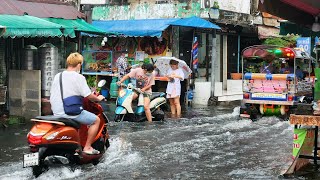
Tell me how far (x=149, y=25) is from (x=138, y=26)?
50 cm

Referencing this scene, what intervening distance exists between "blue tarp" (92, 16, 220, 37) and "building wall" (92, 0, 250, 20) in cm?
63

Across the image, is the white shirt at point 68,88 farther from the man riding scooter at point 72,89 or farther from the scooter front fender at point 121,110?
the scooter front fender at point 121,110

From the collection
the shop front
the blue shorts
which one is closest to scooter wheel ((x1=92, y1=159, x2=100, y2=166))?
the blue shorts

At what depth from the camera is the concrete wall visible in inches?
543

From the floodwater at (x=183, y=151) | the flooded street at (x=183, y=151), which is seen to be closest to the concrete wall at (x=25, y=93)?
the floodwater at (x=183, y=151)

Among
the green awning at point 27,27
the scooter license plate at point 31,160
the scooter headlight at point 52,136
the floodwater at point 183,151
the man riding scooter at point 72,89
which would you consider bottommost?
the floodwater at point 183,151

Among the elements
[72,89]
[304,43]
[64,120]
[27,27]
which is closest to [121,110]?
[27,27]

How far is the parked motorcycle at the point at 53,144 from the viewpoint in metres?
7.16

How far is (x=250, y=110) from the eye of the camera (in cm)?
1537

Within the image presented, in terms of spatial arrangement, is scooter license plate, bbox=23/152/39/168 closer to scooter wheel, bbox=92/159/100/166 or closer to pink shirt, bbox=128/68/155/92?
scooter wheel, bbox=92/159/100/166

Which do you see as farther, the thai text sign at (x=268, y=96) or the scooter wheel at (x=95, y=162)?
the thai text sign at (x=268, y=96)

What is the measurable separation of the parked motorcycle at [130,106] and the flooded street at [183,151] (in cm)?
37

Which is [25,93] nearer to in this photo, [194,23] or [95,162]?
[95,162]

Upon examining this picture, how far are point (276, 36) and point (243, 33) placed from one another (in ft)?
6.18
